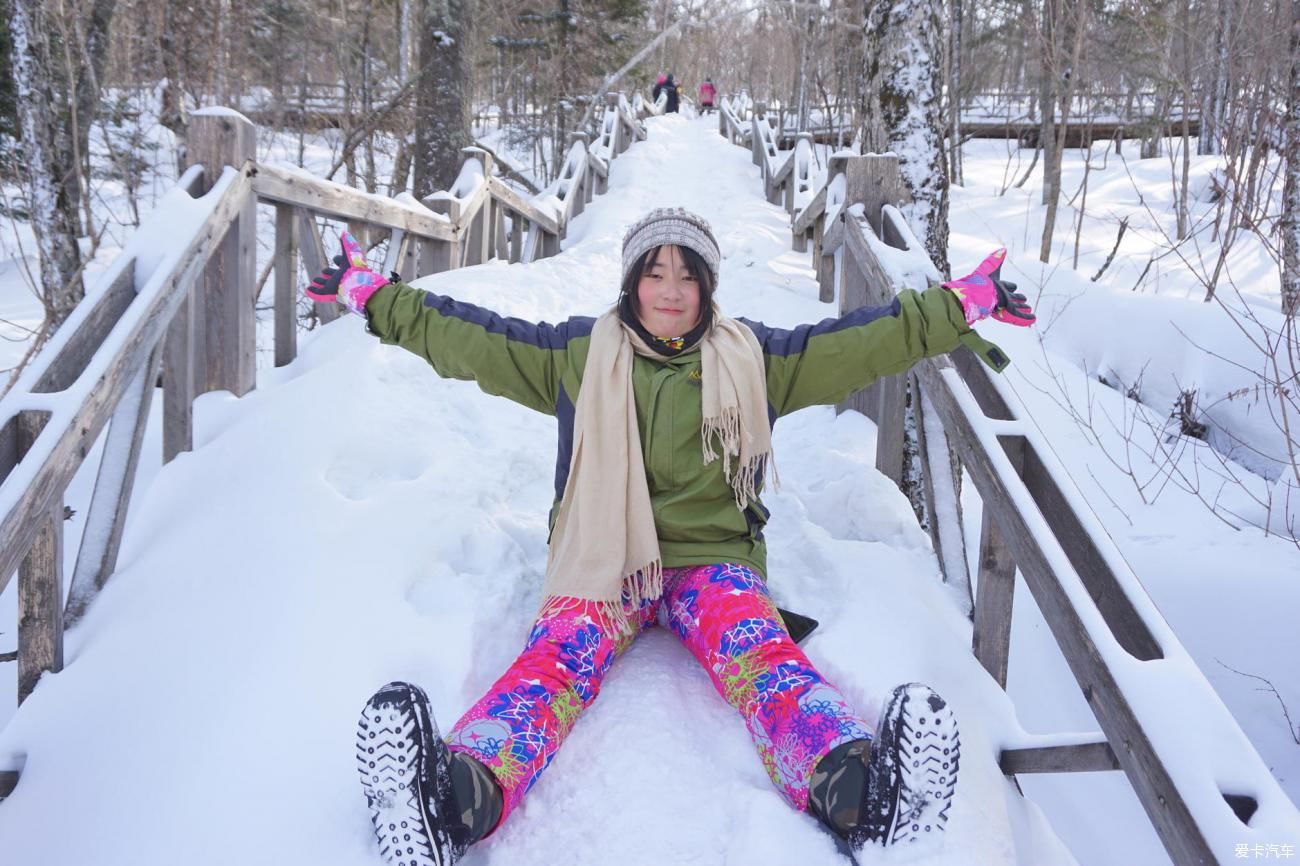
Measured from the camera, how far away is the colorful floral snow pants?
1.75 metres

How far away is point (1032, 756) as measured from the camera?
1989mm

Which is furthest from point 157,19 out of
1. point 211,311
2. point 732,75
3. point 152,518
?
point 732,75

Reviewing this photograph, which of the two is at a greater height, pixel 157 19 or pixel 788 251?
pixel 157 19

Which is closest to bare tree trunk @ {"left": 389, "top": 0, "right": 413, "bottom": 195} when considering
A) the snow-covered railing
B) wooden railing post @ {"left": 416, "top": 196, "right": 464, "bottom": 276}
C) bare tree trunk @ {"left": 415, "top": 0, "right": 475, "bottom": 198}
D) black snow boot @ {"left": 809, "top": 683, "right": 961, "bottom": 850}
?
bare tree trunk @ {"left": 415, "top": 0, "right": 475, "bottom": 198}

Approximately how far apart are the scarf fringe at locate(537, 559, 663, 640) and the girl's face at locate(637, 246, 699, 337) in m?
0.62

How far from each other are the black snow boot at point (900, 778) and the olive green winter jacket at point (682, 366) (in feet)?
2.43

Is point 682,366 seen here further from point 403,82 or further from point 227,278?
point 403,82

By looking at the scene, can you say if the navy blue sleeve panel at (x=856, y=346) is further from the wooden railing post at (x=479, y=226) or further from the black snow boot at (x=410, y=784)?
the wooden railing post at (x=479, y=226)

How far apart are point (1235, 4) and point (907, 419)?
4.77m

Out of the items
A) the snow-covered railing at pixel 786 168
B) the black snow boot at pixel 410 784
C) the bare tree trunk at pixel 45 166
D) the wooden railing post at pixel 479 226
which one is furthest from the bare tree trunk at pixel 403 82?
the black snow boot at pixel 410 784

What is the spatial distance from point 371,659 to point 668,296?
1.18 meters

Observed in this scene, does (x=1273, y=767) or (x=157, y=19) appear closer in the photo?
(x=1273, y=767)

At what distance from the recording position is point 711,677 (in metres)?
2.13

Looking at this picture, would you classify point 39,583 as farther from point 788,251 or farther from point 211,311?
point 788,251
